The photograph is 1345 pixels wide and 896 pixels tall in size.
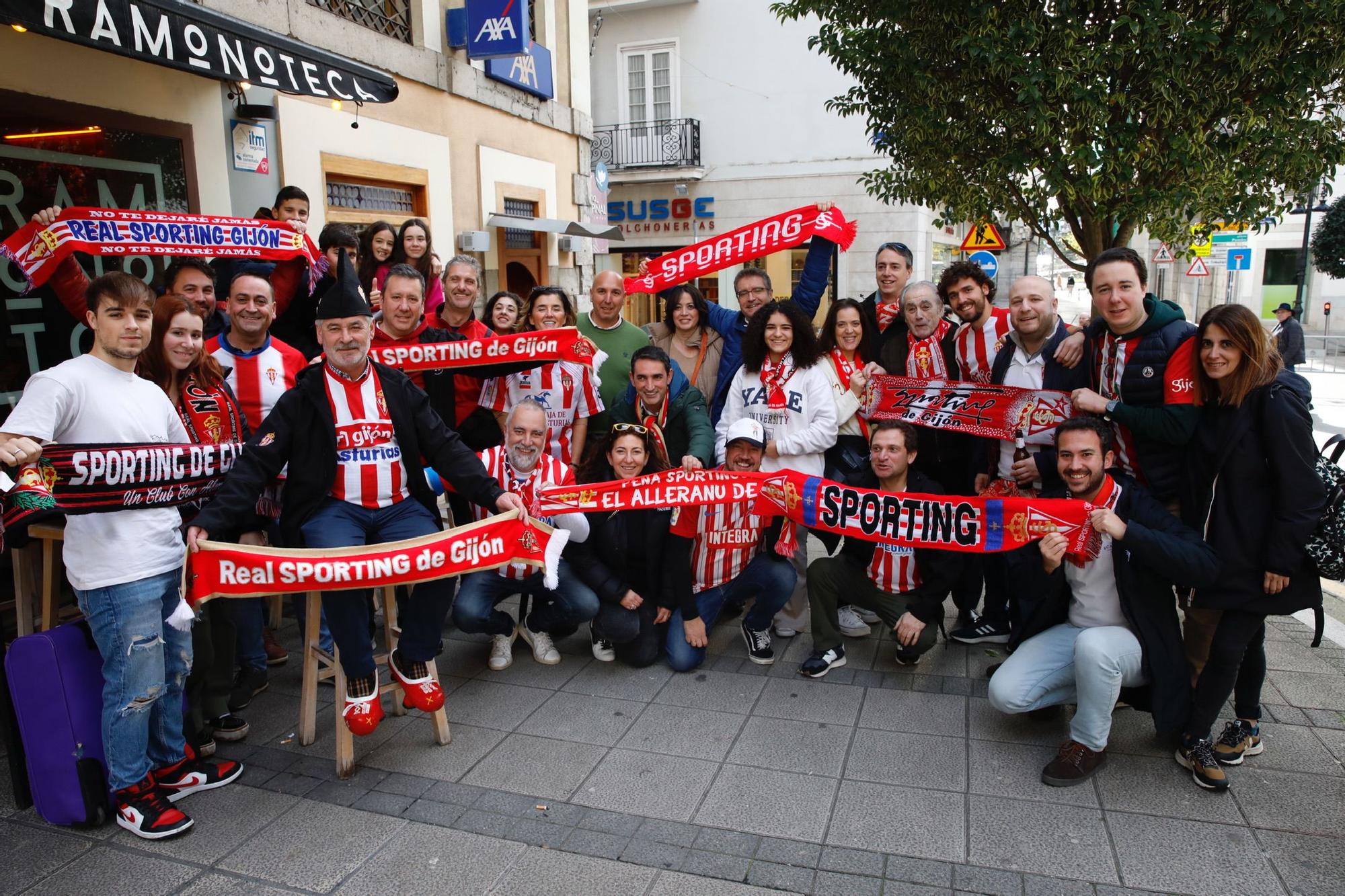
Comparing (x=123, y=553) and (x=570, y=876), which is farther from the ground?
(x=123, y=553)

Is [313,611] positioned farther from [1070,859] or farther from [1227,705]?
[1227,705]

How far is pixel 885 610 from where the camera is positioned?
496 cm

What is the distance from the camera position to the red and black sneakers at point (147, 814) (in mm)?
3451

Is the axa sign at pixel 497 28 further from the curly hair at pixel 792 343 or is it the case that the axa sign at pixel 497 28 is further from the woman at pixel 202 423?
the woman at pixel 202 423

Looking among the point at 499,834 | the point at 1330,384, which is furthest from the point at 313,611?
the point at 1330,384

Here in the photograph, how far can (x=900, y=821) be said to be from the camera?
351 centimetres

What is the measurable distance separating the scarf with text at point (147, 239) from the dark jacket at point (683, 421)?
225 cm

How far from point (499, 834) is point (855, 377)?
336cm

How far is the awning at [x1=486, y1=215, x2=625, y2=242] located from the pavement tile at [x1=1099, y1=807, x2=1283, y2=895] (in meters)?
10.3

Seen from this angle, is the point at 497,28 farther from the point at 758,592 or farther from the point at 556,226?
the point at 758,592

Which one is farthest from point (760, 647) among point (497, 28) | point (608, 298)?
point (497, 28)

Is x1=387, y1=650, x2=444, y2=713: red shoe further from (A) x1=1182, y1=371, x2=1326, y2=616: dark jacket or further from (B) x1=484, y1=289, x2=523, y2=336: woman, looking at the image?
(A) x1=1182, y1=371, x2=1326, y2=616: dark jacket

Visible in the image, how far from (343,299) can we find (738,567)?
2609mm

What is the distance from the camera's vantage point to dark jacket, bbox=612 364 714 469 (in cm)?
541
